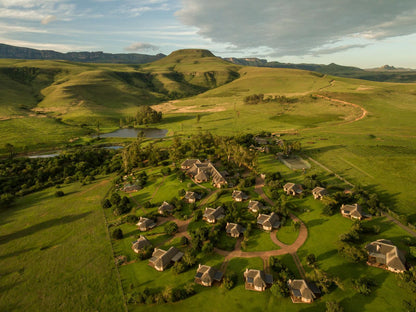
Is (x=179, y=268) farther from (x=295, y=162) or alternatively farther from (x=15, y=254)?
(x=295, y=162)

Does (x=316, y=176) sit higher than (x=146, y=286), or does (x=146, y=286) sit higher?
(x=316, y=176)

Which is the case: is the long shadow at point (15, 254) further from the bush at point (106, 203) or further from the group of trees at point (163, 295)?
the group of trees at point (163, 295)

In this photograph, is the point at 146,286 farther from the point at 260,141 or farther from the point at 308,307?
the point at 260,141

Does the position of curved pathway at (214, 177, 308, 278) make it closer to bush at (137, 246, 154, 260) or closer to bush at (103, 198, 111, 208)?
bush at (137, 246, 154, 260)

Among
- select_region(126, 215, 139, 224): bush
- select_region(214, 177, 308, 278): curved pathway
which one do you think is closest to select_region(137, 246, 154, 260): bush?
select_region(126, 215, 139, 224): bush

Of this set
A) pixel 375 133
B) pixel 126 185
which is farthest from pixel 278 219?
pixel 375 133

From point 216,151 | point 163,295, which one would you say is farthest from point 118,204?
point 216,151

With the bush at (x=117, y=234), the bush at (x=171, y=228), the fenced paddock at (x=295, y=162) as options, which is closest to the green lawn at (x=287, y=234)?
the bush at (x=171, y=228)
